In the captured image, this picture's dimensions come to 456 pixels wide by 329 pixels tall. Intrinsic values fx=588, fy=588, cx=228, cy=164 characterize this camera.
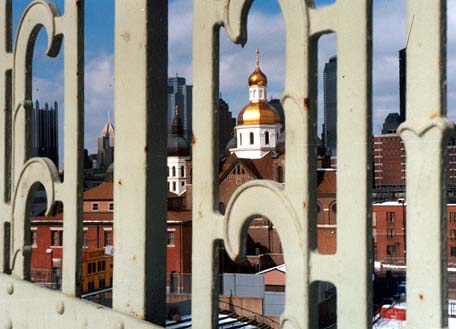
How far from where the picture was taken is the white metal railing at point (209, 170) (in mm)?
868

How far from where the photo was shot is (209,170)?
1208 millimetres

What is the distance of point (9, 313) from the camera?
5.85 feet

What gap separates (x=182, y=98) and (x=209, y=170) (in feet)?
0.83

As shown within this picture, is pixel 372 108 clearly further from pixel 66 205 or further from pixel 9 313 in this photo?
pixel 9 313

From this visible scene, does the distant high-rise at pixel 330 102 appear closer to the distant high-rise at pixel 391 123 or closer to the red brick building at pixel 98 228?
the distant high-rise at pixel 391 123

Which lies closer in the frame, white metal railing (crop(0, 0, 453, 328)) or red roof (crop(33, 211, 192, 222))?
white metal railing (crop(0, 0, 453, 328))

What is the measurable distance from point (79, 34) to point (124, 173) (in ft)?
1.36

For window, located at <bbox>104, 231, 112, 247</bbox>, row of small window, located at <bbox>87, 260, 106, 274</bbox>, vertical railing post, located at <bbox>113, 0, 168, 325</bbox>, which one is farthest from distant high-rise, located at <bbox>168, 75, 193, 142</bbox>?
window, located at <bbox>104, 231, 112, 247</bbox>

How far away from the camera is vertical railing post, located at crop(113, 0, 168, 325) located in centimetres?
132

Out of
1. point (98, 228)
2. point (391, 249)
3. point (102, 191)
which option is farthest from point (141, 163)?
point (98, 228)

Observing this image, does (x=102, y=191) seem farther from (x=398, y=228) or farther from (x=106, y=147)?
(x=398, y=228)

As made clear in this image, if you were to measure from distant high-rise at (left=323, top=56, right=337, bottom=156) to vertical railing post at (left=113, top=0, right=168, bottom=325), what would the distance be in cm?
46

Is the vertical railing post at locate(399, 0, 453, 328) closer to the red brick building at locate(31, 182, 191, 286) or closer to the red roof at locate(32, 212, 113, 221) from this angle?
the red brick building at locate(31, 182, 191, 286)

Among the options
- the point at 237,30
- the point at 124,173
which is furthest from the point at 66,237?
the point at 237,30
